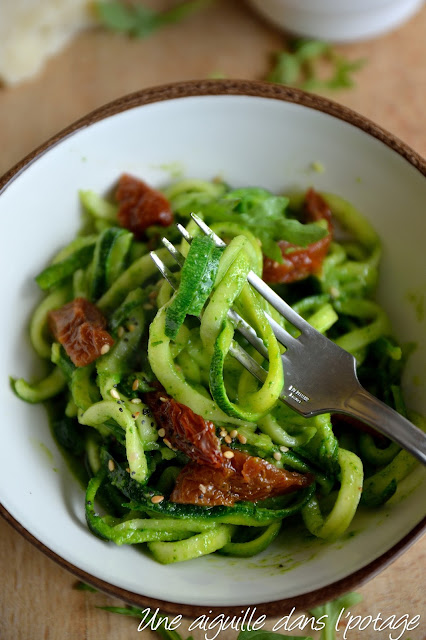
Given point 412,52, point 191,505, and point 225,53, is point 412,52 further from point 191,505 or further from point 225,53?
point 191,505

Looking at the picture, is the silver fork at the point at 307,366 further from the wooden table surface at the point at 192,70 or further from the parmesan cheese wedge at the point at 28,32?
the parmesan cheese wedge at the point at 28,32

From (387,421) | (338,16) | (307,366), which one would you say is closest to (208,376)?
(307,366)

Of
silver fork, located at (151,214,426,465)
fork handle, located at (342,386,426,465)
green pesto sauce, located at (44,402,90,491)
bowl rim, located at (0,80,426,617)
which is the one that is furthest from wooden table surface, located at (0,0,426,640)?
fork handle, located at (342,386,426,465)

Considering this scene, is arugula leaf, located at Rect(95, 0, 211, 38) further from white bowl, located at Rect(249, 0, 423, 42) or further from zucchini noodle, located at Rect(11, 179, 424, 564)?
zucchini noodle, located at Rect(11, 179, 424, 564)

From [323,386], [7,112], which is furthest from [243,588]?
[7,112]

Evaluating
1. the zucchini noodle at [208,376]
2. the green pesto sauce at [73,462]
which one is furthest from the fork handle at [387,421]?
the green pesto sauce at [73,462]

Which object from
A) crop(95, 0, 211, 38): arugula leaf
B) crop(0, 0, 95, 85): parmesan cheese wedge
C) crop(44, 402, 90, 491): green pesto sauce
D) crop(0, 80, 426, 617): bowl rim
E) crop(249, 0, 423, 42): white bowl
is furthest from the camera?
crop(95, 0, 211, 38): arugula leaf
